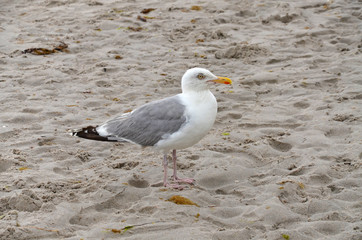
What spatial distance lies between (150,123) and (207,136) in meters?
1.11

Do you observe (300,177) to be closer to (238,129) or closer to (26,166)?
(238,129)

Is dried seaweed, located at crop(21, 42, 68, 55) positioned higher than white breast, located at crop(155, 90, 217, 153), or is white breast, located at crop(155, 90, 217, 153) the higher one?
white breast, located at crop(155, 90, 217, 153)

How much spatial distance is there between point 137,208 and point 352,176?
1.83 m

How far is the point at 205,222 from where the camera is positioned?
393cm

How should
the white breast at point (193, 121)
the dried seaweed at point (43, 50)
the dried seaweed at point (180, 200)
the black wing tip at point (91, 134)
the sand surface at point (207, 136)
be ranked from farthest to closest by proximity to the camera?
the dried seaweed at point (43, 50) → the black wing tip at point (91, 134) → the white breast at point (193, 121) → the dried seaweed at point (180, 200) → the sand surface at point (207, 136)

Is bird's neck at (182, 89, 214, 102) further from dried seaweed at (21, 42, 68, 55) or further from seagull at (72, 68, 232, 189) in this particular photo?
dried seaweed at (21, 42, 68, 55)

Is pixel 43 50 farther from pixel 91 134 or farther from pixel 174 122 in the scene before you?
→ pixel 174 122

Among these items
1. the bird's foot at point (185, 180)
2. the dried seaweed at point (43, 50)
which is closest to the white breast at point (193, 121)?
the bird's foot at point (185, 180)

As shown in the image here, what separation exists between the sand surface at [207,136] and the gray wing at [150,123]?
1.21ft

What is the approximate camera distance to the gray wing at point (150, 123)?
14.8 ft

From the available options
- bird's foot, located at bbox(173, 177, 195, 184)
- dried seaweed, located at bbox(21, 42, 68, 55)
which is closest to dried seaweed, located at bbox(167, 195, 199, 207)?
bird's foot, located at bbox(173, 177, 195, 184)

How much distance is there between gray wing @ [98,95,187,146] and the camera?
4.52 meters

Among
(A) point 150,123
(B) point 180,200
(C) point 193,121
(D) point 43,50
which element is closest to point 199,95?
(C) point 193,121

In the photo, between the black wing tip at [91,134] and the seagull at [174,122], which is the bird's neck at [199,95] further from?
the black wing tip at [91,134]
